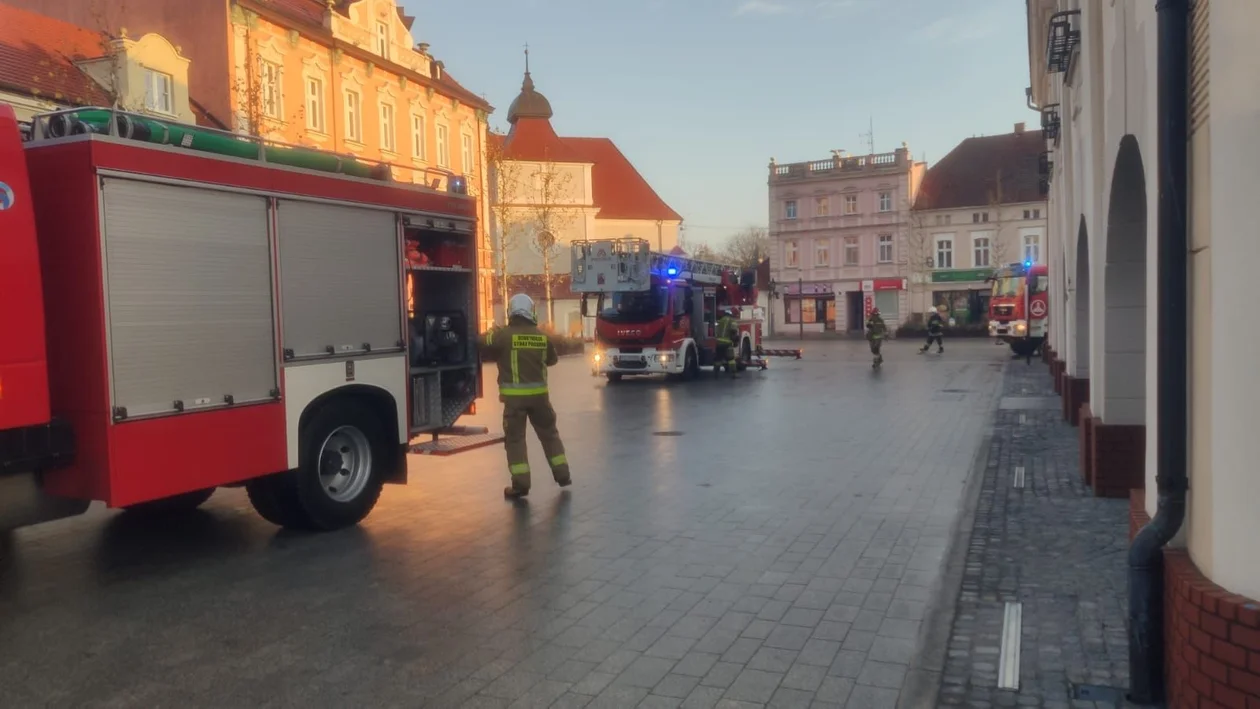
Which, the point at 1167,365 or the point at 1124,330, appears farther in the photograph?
the point at 1124,330

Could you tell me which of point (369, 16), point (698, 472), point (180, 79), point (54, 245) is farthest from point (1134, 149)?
point (369, 16)

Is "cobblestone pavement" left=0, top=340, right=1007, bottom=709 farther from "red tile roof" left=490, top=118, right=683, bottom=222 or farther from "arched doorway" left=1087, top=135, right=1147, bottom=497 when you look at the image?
"red tile roof" left=490, top=118, right=683, bottom=222

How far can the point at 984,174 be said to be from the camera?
59.2 m

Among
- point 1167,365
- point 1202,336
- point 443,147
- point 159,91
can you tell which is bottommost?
point 1167,365

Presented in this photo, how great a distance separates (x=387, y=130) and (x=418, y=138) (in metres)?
2.42

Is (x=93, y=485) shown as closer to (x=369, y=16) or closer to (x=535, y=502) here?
(x=535, y=502)

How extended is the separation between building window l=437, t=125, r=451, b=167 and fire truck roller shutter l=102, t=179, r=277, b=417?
118ft

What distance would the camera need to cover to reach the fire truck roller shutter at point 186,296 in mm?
5984

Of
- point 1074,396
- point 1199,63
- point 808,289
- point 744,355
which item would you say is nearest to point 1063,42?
point 1074,396

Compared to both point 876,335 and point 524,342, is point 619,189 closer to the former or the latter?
point 876,335

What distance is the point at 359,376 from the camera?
7.94 meters

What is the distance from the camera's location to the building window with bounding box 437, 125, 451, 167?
138ft

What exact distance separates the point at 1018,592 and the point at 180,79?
27.6 metres

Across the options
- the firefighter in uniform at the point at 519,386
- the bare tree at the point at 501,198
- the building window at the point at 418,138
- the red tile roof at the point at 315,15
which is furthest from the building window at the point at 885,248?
the firefighter in uniform at the point at 519,386
